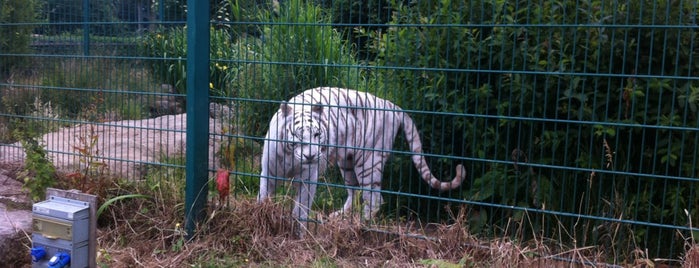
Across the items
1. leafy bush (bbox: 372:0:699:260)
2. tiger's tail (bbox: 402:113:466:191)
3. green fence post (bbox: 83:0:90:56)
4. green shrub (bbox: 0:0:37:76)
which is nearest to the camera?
leafy bush (bbox: 372:0:699:260)

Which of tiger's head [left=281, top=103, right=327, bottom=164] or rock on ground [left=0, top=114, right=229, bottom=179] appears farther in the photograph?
rock on ground [left=0, top=114, right=229, bottom=179]

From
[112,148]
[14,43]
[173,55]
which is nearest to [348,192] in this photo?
[173,55]

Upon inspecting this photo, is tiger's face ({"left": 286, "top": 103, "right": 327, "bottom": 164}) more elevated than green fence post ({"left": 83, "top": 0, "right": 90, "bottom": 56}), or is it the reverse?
green fence post ({"left": 83, "top": 0, "right": 90, "bottom": 56})

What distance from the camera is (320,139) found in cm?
512

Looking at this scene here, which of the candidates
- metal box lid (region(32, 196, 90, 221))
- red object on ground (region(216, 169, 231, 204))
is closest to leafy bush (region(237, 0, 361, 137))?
red object on ground (region(216, 169, 231, 204))

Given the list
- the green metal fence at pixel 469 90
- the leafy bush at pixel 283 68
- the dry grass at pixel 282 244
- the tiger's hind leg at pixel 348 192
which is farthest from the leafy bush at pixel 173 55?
the tiger's hind leg at pixel 348 192

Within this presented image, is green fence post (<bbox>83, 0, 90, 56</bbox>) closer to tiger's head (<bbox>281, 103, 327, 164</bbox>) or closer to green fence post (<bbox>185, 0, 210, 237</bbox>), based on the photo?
green fence post (<bbox>185, 0, 210, 237</bbox>)

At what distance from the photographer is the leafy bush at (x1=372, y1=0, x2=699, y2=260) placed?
3.92 m

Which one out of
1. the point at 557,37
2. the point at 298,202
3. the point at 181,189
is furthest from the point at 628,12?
the point at 181,189

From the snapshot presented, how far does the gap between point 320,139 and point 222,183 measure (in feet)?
2.65

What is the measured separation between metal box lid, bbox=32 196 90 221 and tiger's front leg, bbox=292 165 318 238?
4.92 ft

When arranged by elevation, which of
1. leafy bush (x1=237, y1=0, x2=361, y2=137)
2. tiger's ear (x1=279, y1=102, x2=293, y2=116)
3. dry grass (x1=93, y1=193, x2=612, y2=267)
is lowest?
dry grass (x1=93, y1=193, x2=612, y2=267)

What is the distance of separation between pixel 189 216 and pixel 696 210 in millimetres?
3356

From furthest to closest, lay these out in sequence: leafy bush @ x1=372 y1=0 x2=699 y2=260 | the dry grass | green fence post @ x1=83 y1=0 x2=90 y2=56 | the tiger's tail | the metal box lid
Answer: green fence post @ x1=83 y1=0 x2=90 y2=56, the tiger's tail, the dry grass, leafy bush @ x1=372 y1=0 x2=699 y2=260, the metal box lid
